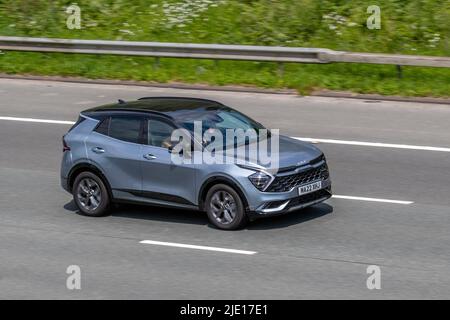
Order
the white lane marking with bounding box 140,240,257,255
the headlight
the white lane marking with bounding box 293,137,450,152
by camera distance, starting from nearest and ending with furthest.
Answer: the white lane marking with bounding box 140,240,257,255 < the headlight < the white lane marking with bounding box 293,137,450,152

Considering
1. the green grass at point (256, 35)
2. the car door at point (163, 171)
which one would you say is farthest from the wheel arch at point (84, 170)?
the green grass at point (256, 35)

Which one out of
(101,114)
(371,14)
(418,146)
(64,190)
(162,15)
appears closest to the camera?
(101,114)

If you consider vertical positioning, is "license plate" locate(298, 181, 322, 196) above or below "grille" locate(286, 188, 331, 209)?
above

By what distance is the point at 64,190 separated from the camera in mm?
16344

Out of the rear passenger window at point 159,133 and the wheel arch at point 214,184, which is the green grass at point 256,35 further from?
the wheel arch at point 214,184

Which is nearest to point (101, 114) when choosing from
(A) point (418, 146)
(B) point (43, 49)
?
(A) point (418, 146)

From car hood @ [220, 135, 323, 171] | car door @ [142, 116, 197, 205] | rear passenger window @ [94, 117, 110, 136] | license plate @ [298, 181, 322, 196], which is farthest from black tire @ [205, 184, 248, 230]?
rear passenger window @ [94, 117, 110, 136]

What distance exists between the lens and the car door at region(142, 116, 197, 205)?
14031 millimetres

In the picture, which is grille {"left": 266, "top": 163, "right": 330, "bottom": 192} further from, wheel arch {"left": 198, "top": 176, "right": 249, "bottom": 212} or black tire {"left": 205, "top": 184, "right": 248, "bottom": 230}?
black tire {"left": 205, "top": 184, "right": 248, "bottom": 230}

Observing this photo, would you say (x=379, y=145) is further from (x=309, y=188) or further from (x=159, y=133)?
(x=159, y=133)

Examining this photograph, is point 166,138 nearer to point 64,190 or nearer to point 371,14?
point 64,190

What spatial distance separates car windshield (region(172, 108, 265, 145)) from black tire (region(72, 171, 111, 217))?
155cm

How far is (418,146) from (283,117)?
10.8ft

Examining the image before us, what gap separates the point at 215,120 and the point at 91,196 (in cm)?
214
